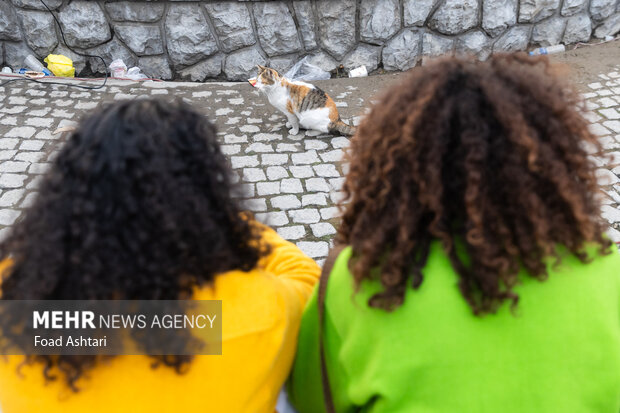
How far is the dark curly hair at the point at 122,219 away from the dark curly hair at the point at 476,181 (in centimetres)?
39

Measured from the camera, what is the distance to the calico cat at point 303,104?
4.61 meters

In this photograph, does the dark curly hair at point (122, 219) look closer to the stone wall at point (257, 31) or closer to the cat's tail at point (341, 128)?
the cat's tail at point (341, 128)

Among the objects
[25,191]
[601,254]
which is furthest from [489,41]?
[601,254]

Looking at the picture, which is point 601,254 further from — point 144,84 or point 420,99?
point 144,84

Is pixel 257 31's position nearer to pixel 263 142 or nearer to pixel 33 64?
pixel 263 142

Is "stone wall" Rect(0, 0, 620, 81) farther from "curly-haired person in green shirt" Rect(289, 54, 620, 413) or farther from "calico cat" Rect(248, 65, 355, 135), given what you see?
"curly-haired person in green shirt" Rect(289, 54, 620, 413)

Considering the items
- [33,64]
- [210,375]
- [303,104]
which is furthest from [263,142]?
[210,375]

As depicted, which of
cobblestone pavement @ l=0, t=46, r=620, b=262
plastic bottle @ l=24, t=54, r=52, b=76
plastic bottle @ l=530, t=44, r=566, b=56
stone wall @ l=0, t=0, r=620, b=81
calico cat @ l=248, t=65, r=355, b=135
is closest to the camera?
cobblestone pavement @ l=0, t=46, r=620, b=262

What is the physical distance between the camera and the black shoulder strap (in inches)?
55.1

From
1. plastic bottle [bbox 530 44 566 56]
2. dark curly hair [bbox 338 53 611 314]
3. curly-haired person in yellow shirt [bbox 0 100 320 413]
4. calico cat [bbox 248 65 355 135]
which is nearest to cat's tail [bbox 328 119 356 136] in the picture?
calico cat [bbox 248 65 355 135]

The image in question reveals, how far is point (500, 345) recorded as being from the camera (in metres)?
1.19

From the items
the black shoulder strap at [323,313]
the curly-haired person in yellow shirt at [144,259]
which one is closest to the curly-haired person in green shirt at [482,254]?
the black shoulder strap at [323,313]

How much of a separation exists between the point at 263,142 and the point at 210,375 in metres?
3.44

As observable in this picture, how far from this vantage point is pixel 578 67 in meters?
5.73
